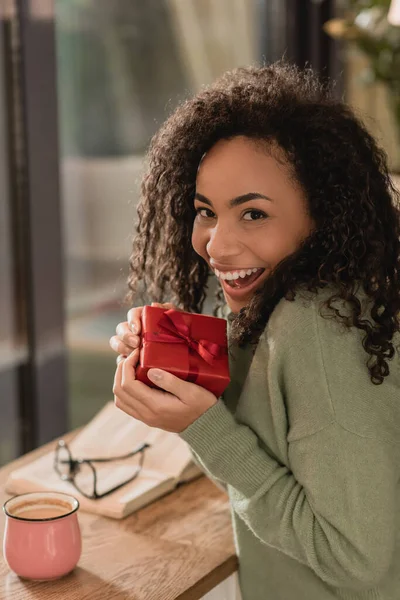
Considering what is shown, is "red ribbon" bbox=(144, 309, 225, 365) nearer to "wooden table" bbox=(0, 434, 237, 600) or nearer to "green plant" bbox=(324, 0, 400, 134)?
"wooden table" bbox=(0, 434, 237, 600)

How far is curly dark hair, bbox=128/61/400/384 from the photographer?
3.47 ft

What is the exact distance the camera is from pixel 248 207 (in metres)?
1.07

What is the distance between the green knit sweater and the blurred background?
2.16 ft

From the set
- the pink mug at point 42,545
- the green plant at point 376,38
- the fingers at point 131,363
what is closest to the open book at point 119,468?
the pink mug at point 42,545

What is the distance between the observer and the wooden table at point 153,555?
1.08 metres

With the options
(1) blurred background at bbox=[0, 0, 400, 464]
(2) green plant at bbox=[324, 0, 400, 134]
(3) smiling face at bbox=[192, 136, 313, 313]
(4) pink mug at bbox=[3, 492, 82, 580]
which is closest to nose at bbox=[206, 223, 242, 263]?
(3) smiling face at bbox=[192, 136, 313, 313]

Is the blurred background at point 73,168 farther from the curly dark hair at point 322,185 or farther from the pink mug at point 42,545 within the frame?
the pink mug at point 42,545

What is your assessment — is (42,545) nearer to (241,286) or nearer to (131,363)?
(131,363)

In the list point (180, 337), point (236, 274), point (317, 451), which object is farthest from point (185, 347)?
point (317, 451)

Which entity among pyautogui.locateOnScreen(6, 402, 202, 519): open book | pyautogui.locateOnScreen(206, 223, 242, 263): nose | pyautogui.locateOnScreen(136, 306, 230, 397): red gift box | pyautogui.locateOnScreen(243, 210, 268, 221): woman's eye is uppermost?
pyautogui.locateOnScreen(243, 210, 268, 221): woman's eye

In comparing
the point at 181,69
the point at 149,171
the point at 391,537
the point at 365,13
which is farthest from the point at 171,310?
the point at 365,13

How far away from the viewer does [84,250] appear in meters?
2.23

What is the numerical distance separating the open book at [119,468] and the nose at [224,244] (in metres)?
0.45

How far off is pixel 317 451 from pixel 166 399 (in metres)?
0.20
